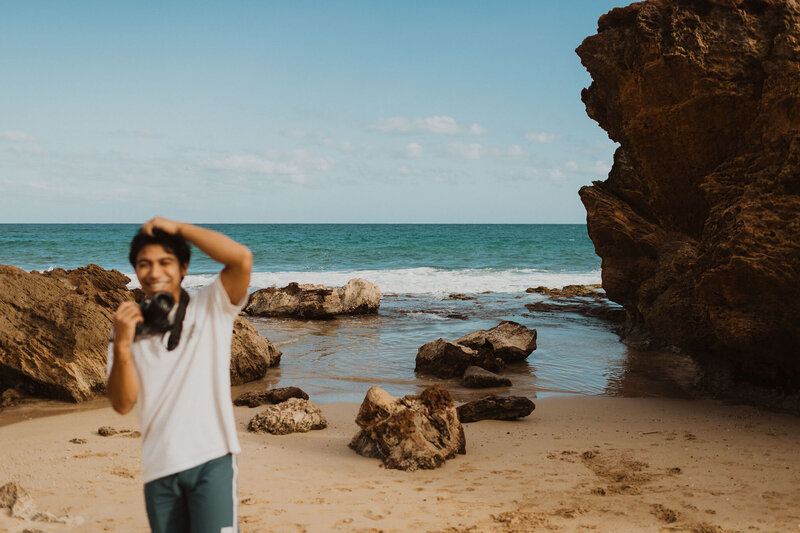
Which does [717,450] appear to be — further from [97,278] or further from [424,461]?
[97,278]

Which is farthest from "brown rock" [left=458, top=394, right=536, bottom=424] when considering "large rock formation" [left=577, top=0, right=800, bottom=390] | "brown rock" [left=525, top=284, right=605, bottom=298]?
"brown rock" [left=525, top=284, right=605, bottom=298]

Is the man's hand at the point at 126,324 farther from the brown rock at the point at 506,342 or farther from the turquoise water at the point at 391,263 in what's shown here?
the turquoise water at the point at 391,263

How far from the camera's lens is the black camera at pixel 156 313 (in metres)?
2.23

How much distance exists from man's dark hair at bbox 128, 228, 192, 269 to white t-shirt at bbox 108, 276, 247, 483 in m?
0.17

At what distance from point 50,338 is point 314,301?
Result: 29.2 feet

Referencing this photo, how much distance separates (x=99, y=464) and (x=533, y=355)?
8111mm

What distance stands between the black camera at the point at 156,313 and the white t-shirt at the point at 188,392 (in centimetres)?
4

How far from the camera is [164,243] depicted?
234cm

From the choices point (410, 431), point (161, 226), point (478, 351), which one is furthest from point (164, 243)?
point (478, 351)

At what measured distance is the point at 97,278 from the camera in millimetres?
11359

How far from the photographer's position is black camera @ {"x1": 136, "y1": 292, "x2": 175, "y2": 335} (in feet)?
7.30

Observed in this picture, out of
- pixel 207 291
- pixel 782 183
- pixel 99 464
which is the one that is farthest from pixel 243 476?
pixel 782 183

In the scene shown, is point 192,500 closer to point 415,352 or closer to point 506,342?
point 506,342

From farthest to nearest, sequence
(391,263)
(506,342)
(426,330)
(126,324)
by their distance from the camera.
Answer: (391,263) → (426,330) → (506,342) → (126,324)
